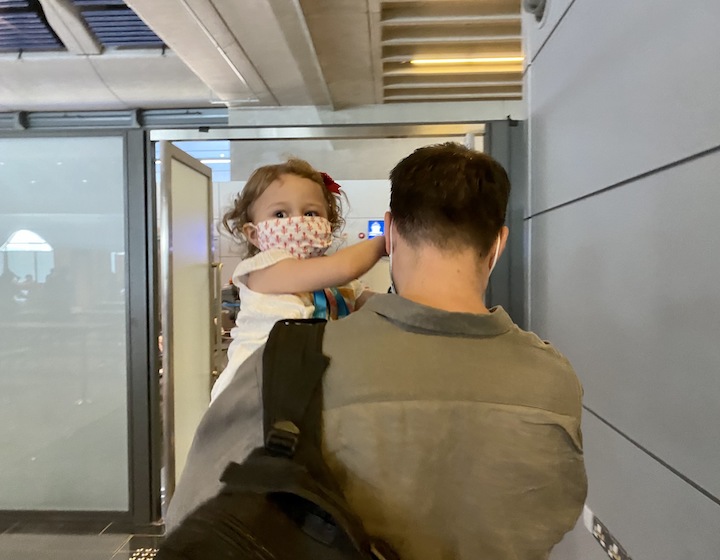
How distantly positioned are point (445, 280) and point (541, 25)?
52.4 inches

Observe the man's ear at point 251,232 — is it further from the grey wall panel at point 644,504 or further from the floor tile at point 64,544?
the floor tile at point 64,544

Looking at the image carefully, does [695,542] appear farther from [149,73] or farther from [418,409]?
[149,73]

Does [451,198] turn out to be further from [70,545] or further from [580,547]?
[70,545]

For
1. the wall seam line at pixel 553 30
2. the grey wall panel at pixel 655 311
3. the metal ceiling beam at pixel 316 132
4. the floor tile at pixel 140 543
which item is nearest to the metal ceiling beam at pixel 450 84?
the metal ceiling beam at pixel 316 132

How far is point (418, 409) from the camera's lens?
0.61 m

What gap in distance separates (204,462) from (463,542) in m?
0.32

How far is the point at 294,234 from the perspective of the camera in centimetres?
120

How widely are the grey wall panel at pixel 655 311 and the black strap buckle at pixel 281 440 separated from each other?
610 millimetres

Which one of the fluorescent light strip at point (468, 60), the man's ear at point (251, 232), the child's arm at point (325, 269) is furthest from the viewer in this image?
the fluorescent light strip at point (468, 60)

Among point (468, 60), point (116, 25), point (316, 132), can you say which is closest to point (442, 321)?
point (316, 132)

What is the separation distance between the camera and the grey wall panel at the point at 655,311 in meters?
0.80

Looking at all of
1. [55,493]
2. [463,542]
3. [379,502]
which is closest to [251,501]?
[379,502]

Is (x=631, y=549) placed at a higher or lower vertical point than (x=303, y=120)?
lower

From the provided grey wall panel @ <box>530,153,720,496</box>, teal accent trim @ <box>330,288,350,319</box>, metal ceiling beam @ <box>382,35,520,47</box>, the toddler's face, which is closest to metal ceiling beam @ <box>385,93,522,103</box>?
metal ceiling beam @ <box>382,35,520,47</box>
